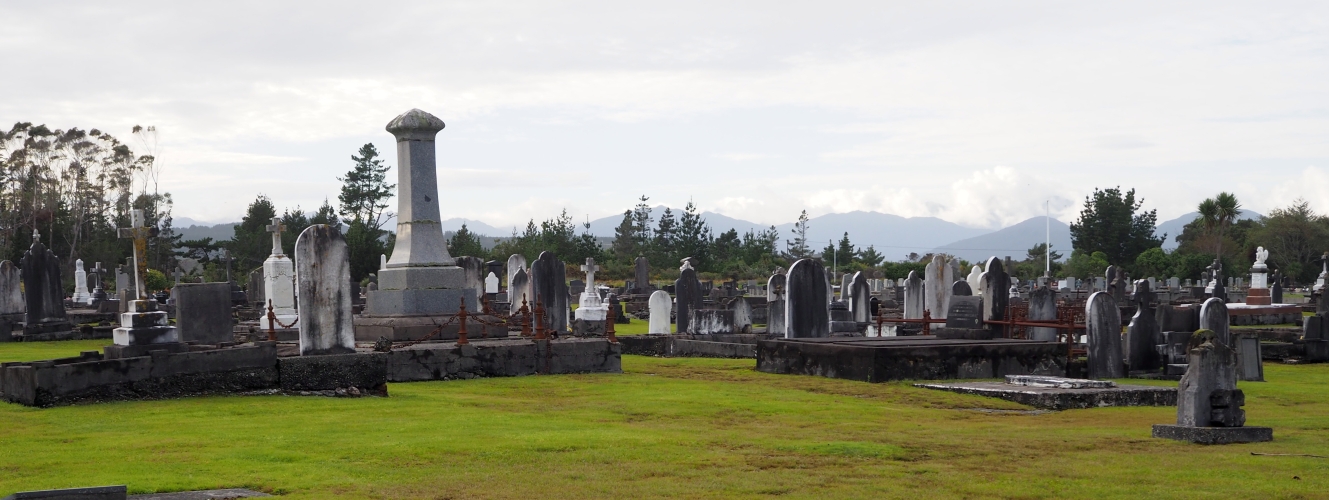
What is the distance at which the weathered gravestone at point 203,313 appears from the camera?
63.8 ft

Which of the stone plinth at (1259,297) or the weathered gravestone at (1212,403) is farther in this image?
the stone plinth at (1259,297)

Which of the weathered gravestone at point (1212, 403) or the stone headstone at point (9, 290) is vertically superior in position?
the stone headstone at point (9, 290)

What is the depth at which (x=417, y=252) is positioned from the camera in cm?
1956

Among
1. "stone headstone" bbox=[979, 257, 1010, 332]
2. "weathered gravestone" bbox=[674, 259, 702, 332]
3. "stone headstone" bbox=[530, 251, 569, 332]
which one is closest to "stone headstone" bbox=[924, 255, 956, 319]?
"weathered gravestone" bbox=[674, 259, 702, 332]

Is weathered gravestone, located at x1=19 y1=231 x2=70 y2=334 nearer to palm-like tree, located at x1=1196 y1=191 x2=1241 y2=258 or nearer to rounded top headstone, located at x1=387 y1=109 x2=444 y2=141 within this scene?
rounded top headstone, located at x1=387 y1=109 x2=444 y2=141

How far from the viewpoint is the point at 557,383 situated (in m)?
16.0

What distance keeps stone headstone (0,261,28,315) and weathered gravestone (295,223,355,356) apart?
1864 cm

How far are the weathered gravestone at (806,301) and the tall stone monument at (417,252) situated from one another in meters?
5.18

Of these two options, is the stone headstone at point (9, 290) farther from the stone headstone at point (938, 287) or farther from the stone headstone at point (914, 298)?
the stone headstone at point (938, 287)

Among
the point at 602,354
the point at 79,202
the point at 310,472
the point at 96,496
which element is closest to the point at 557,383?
the point at 602,354

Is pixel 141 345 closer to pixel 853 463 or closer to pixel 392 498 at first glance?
pixel 392 498

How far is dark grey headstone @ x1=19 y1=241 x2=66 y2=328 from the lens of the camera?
2689cm

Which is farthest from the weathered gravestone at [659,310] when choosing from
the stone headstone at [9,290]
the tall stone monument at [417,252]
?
the stone headstone at [9,290]

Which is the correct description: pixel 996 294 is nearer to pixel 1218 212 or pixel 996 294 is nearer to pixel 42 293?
pixel 42 293
